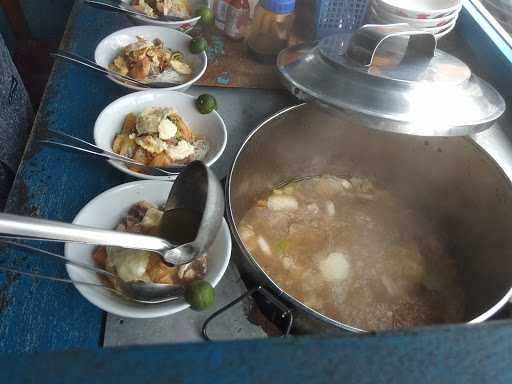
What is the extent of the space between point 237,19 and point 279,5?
24 centimetres

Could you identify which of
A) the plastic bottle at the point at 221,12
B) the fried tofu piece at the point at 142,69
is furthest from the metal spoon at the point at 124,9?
the fried tofu piece at the point at 142,69

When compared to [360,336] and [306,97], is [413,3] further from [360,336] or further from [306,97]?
[360,336]

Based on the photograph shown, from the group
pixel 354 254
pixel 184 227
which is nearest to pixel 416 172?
pixel 354 254

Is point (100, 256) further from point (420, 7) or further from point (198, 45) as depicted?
point (420, 7)

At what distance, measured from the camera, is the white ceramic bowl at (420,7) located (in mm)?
1346

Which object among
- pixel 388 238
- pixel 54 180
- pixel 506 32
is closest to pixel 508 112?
pixel 506 32

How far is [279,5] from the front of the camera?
1461 mm

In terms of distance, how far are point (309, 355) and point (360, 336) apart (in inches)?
Result: 1.3

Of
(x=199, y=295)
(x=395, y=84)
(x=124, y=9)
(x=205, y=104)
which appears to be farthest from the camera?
(x=124, y=9)

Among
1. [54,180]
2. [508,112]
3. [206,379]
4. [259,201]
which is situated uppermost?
[206,379]

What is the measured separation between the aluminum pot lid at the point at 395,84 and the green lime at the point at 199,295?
0.56m

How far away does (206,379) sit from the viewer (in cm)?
22

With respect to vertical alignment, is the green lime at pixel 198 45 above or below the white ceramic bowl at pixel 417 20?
below

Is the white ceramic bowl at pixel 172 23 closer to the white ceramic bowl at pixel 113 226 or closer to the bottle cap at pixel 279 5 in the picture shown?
the bottle cap at pixel 279 5
